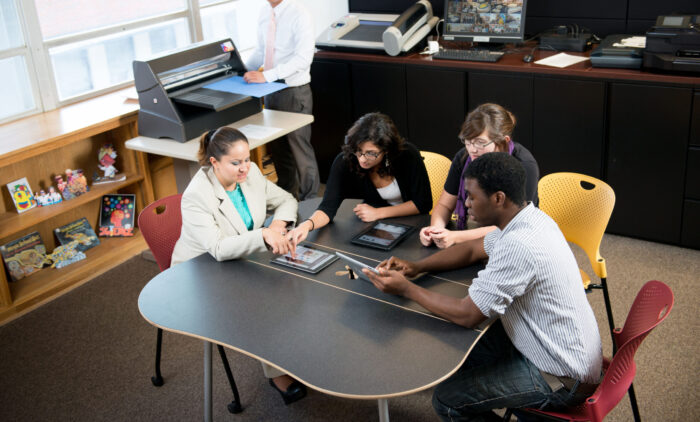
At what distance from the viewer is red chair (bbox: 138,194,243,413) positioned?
2.86 metres

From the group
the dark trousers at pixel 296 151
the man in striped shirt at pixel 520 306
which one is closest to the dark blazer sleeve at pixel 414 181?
the man in striped shirt at pixel 520 306

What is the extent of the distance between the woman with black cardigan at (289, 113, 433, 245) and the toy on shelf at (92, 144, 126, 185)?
6.07 feet

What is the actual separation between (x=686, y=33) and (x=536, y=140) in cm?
101

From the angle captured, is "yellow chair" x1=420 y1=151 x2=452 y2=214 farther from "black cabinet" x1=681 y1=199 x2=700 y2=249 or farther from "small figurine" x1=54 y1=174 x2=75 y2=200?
"small figurine" x1=54 y1=174 x2=75 y2=200

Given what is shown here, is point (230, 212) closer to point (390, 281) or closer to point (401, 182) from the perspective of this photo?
point (401, 182)

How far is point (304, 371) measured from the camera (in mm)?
1926

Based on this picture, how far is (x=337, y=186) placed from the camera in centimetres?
290

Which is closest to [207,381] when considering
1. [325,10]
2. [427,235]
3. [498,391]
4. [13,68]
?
[427,235]

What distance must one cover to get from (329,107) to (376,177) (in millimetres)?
2107

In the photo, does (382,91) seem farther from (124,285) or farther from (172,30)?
(124,285)

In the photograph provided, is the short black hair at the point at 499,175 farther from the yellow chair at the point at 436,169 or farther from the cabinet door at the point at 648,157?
the cabinet door at the point at 648,157

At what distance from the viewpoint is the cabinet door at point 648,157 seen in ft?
12.3

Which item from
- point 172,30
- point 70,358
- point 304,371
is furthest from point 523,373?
point 172,30

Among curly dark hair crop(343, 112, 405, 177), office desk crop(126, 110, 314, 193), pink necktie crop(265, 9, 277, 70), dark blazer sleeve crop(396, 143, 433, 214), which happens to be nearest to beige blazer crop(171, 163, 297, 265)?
curly dark hair crop(343, 112, 405, 177)
